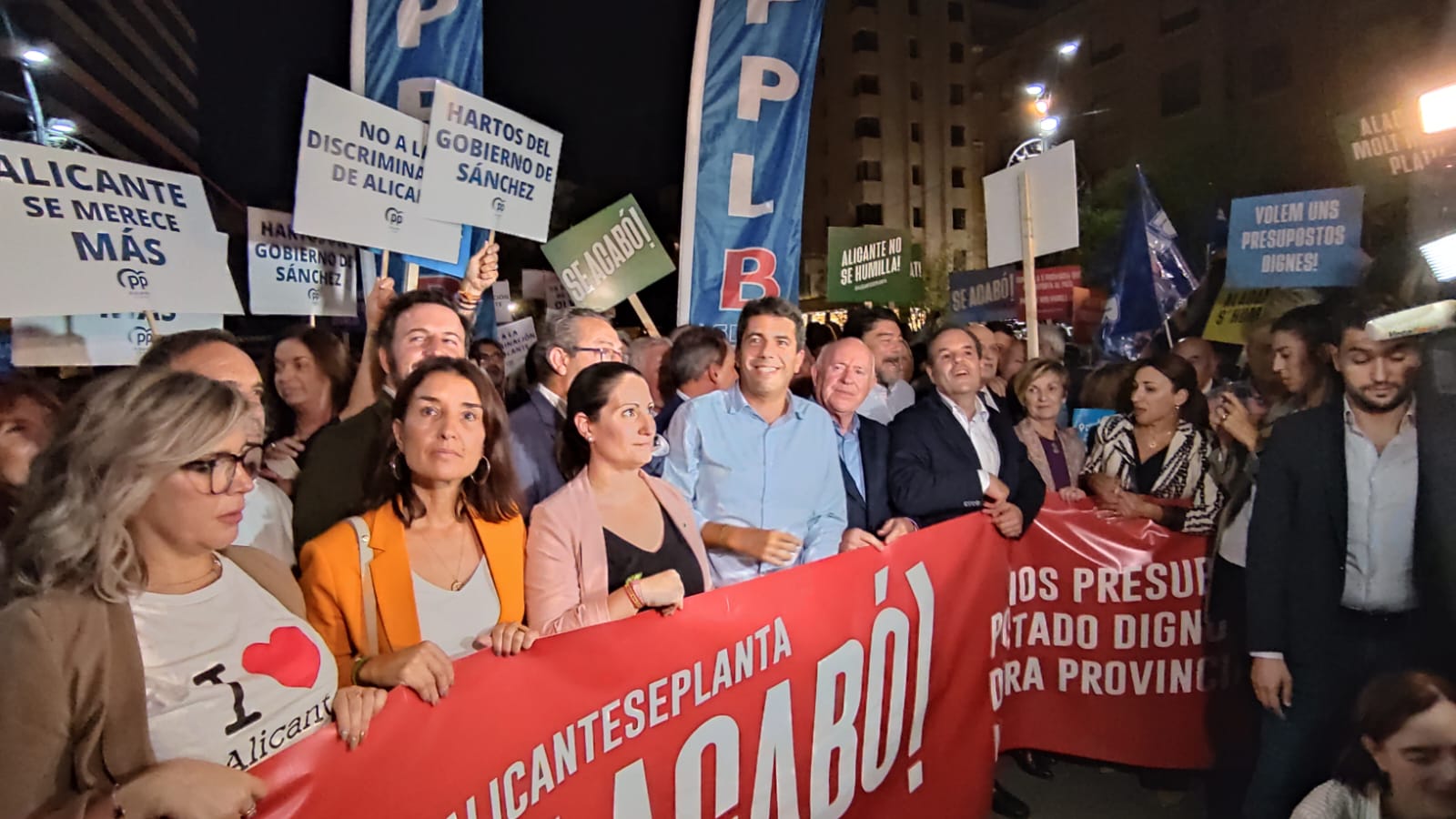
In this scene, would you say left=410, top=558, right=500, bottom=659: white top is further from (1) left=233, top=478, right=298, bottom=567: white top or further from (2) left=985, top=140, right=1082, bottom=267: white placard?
(2) left=985, top=140, right=1082, bottom=267: white placard

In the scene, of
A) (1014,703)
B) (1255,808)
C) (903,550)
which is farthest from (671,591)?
(1255,808)

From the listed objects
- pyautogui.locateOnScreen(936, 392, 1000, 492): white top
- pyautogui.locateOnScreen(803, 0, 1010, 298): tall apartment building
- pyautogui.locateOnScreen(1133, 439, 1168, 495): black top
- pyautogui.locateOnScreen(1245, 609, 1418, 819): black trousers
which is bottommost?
pyautogui.locateOnScreen(1245, 609, 1418, 819): black trousers

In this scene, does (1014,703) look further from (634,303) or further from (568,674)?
(634,303)

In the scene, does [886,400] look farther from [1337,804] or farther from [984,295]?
[984,295]

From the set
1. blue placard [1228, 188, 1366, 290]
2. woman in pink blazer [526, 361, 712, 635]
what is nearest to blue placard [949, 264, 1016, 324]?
blue placard [1228, 188, 1366, 290]

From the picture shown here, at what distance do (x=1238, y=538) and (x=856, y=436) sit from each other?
1.51 metres

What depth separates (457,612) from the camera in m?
1.93

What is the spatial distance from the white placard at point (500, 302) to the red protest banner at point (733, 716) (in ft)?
18.8

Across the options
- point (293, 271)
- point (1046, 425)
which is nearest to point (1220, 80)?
point (1046, 425)

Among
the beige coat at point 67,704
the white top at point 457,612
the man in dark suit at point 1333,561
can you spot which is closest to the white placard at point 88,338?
the white top at point 457,612

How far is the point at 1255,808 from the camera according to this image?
9.34ft

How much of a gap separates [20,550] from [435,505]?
84cm

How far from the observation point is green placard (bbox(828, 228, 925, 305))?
7512 mm

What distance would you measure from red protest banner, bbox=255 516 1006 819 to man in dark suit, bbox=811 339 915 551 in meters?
0.29
